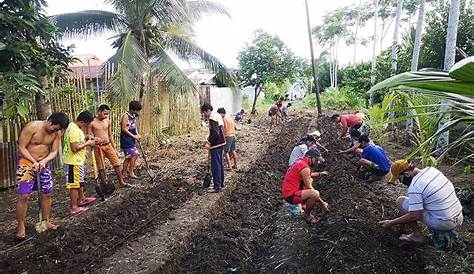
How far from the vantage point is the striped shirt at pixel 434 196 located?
367 centimetres

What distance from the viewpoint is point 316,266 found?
12.4 ft

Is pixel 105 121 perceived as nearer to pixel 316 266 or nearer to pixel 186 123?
pixel 316 266

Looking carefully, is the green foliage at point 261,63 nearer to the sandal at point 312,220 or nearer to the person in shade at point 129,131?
the person in shade at point 129,131

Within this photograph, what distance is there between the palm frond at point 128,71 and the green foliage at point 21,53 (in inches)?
128

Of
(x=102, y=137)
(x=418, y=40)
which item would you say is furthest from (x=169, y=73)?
(x=418, y=40)

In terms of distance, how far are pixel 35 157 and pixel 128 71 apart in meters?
4.78

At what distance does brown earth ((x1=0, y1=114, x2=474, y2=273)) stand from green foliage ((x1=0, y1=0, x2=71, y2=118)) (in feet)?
5.27

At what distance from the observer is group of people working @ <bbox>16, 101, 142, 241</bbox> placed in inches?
173

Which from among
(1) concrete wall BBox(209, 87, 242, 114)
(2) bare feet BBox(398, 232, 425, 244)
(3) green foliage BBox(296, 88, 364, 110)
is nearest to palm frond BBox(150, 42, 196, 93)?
(2) bare feet BBox(398, 232, 425, 244)

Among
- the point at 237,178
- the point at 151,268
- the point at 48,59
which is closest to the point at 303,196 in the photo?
the point at 151,268

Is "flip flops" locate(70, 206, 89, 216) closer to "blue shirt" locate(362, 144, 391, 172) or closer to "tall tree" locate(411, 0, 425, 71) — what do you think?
"blue shirt" locate(362, 144, 391, 172)

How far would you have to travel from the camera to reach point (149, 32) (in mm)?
10883

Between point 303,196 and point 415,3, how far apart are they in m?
29.7

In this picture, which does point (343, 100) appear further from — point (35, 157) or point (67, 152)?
point (35, 157)
